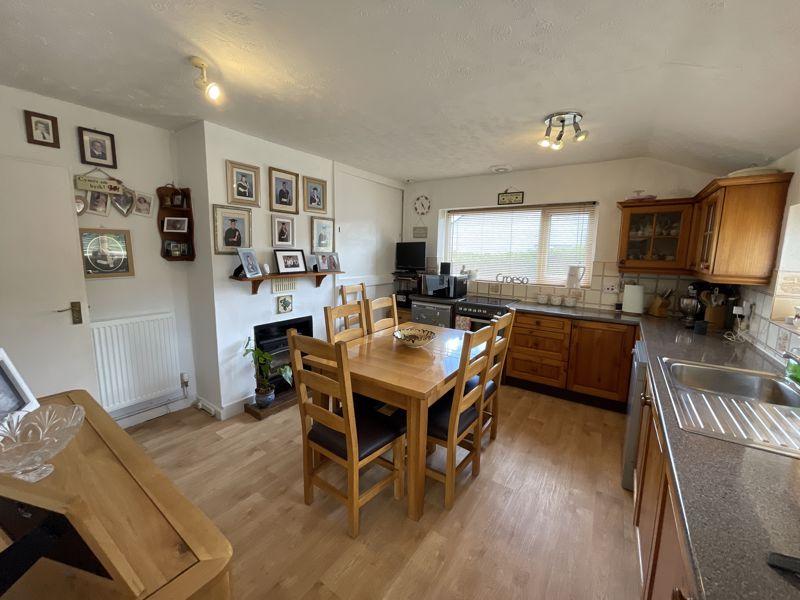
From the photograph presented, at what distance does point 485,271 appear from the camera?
412 cm

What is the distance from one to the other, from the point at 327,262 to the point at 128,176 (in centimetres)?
167

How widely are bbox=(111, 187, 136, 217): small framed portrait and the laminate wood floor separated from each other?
165 cm

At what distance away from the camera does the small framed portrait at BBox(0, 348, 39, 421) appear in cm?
102

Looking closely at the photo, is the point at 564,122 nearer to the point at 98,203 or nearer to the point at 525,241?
the point at 525,241

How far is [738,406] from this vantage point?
129cm

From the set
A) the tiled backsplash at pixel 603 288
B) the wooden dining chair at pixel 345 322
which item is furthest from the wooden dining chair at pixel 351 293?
the tiled backsplash at pixel 603 288

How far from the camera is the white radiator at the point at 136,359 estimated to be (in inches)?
93.6

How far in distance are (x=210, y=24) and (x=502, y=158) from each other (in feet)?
8.32

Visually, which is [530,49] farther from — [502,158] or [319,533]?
[319,533]

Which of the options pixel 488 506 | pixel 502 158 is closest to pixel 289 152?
pixel 502 158

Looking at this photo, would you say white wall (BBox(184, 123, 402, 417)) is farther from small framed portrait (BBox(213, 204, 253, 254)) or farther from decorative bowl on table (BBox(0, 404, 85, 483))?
decorative bowl on table (BBox(0, 404, 85, 483))

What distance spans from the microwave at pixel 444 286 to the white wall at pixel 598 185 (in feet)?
3.17

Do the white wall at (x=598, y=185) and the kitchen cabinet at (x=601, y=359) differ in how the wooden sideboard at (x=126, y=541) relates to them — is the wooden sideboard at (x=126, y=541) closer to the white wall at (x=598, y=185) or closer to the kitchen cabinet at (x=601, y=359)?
the kitchen cabinet at (x=601, y=359)

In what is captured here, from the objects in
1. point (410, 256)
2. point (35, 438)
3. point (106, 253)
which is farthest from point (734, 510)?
point (410, 256)
